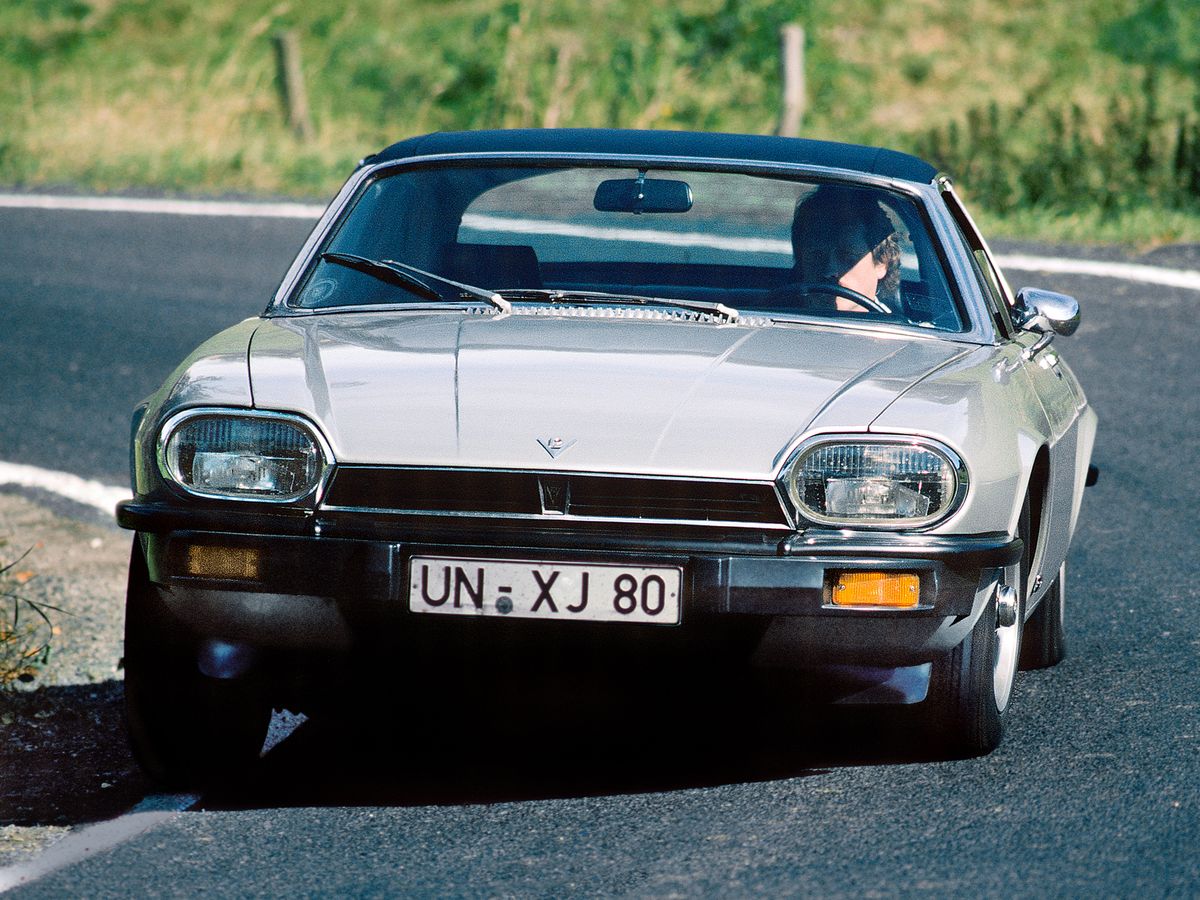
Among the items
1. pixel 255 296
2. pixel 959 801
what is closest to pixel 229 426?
pixel 959 801

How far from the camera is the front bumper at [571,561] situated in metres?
3.99

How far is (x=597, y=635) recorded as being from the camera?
4047mm

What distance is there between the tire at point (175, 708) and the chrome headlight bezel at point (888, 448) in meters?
1.32

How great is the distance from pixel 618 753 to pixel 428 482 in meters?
1.05

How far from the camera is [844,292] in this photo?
5.15 meters

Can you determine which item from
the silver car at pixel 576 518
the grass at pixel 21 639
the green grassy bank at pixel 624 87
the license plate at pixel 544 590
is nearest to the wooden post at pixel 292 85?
the green grassy bank at pixel 624 87

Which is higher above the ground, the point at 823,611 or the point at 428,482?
the point at 428,482

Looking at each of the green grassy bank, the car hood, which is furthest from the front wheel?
the green grassy bank

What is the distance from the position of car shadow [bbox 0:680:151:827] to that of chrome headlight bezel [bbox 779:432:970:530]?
1717 millimetres

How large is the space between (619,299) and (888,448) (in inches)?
46.7

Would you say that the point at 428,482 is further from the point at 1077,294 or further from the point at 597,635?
the point at 1077,294

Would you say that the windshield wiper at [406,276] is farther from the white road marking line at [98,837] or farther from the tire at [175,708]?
the white road marking line at [98,837]

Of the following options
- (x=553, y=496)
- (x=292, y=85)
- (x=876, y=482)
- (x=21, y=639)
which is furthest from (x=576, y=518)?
(x=292, y=85)

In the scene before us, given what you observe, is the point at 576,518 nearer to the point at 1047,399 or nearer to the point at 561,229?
the point at 1047,399
